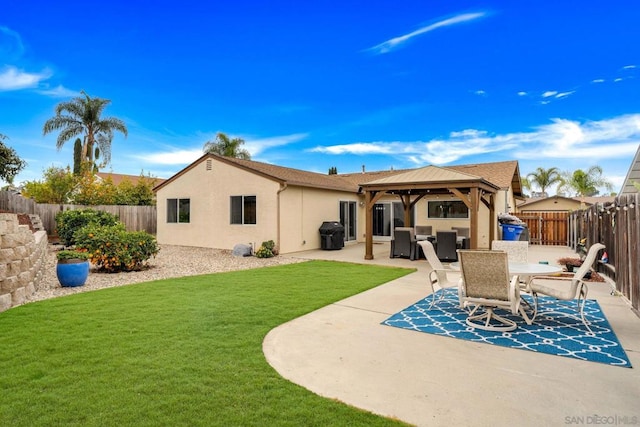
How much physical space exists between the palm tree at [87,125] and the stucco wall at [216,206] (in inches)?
573

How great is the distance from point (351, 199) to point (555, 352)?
14849 millimetres

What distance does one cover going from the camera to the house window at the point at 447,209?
56.5 ft

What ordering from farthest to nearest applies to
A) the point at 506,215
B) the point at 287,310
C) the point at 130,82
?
the point at 130,82, the point at 506,215, the point at 287,310

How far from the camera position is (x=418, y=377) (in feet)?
11.4

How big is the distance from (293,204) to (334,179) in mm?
6104

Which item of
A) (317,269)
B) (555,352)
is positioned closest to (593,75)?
(317,269)

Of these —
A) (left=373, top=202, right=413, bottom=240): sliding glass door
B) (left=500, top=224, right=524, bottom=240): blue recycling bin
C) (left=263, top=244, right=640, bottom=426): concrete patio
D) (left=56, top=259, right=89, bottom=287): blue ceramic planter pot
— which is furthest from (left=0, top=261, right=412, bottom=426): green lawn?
(left=373, top=202, right=413, bottom=240): sliding glass door

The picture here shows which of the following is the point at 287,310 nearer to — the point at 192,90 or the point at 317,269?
the point at 317,269

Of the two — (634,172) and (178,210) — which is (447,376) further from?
(178,210)

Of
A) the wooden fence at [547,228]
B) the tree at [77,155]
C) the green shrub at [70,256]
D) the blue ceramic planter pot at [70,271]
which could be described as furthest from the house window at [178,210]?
the wooden fence at [547,228]

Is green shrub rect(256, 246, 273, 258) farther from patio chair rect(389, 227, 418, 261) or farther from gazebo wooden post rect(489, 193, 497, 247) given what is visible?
gazebo wooden post rect(489, 193, 497, 247)

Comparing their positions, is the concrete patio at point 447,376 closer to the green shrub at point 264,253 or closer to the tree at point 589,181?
the green shrub at point 264,253

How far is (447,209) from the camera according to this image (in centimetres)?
1772

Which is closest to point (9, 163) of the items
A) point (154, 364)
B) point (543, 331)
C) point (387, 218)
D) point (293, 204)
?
point (293, 204)
